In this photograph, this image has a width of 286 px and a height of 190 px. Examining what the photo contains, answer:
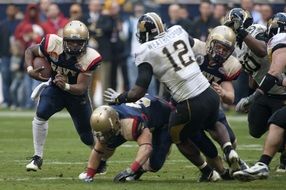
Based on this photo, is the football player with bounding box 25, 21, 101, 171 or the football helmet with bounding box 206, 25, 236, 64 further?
the football player with bounding box 25, 21, 101, 171

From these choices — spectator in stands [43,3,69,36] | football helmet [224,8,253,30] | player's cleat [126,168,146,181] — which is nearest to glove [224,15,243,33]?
football helmet [224,8,253,30]

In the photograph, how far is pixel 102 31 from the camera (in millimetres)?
18078

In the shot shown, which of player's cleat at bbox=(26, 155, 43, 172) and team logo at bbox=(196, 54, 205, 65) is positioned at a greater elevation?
team logo at bbox=(196, 54, 205, 65)

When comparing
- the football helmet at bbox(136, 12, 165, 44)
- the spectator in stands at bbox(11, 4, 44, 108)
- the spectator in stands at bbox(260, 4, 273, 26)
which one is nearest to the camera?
the football helmet at bbox(136, 12, 165, 44)

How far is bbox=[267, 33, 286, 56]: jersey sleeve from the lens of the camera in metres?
8.81

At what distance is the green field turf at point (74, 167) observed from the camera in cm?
883

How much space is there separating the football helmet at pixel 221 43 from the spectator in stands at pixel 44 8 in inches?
392

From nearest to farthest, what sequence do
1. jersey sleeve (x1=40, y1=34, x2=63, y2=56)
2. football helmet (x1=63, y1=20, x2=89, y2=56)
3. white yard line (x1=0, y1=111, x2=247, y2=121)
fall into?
football helmet (x1=63, y1=20, x2=89, y2=56) → jersey sleeve (x1=40, y1=34, x2=63, y2=56) → white yard line (x1=0, y1=111, x2=247, y2=121)

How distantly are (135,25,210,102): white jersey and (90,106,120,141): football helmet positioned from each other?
1.61 feet

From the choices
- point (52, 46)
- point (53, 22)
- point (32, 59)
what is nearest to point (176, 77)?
point (52, 46)

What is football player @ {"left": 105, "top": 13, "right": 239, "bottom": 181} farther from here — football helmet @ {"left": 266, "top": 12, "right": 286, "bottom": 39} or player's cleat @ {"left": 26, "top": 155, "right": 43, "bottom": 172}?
player's cleat @ {"left": 26, "top": 155, "right": 43, "bottom": 172}

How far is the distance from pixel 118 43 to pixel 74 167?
8.26 metres

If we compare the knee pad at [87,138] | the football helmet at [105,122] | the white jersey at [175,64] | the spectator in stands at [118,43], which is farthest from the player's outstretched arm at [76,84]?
the spectator in stands at [118,43]

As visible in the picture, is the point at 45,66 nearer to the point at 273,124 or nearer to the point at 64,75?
the point at 64,75
